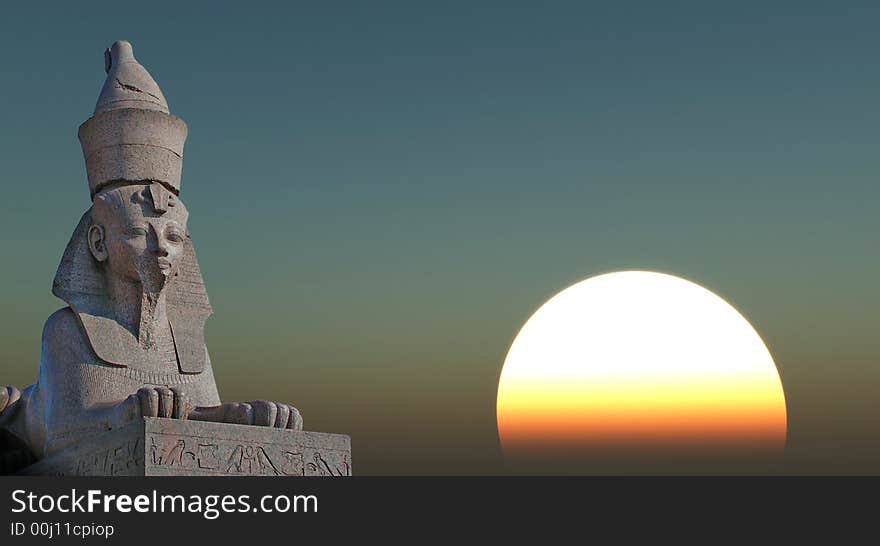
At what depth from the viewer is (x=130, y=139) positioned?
1034cm

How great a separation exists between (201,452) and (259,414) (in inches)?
24.8

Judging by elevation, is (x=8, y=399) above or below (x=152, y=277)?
below

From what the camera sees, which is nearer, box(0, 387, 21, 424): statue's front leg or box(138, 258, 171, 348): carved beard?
box(138, 258, 171, 348): carved beard

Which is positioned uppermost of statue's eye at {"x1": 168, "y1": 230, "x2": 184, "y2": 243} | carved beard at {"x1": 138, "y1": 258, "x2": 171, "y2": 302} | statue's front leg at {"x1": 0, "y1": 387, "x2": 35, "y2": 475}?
statue's eye at {"x1": 168, "y1": 230, "x2": 184, "y2": 243}

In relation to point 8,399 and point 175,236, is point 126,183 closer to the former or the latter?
point 175,236

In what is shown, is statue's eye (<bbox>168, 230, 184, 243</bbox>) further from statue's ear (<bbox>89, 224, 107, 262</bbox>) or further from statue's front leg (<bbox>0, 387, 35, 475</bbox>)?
statue's front leg (<bbox>0, 387, 35, 475</bbox>)

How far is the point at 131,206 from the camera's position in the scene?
10094 mm

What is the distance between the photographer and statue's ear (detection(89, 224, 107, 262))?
1023 centimetres

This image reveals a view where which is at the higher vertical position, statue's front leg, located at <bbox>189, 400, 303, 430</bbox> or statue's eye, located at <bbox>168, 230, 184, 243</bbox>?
statue's eye, located at <bbox>168, 230, 184, 243</bbox>

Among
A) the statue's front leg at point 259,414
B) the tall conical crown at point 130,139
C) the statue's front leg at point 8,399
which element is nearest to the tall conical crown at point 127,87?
the tall conical crown at point 130,139

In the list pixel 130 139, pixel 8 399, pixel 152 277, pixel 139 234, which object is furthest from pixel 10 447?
pixel 130 139

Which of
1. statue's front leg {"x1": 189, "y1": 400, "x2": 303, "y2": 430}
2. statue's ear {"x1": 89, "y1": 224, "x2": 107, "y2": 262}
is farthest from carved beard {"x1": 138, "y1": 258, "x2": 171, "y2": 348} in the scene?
statue's front leg {"x1": 189, "y1": 400, "x2": 303, "y2": 430}

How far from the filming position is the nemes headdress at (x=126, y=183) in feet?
33.1
